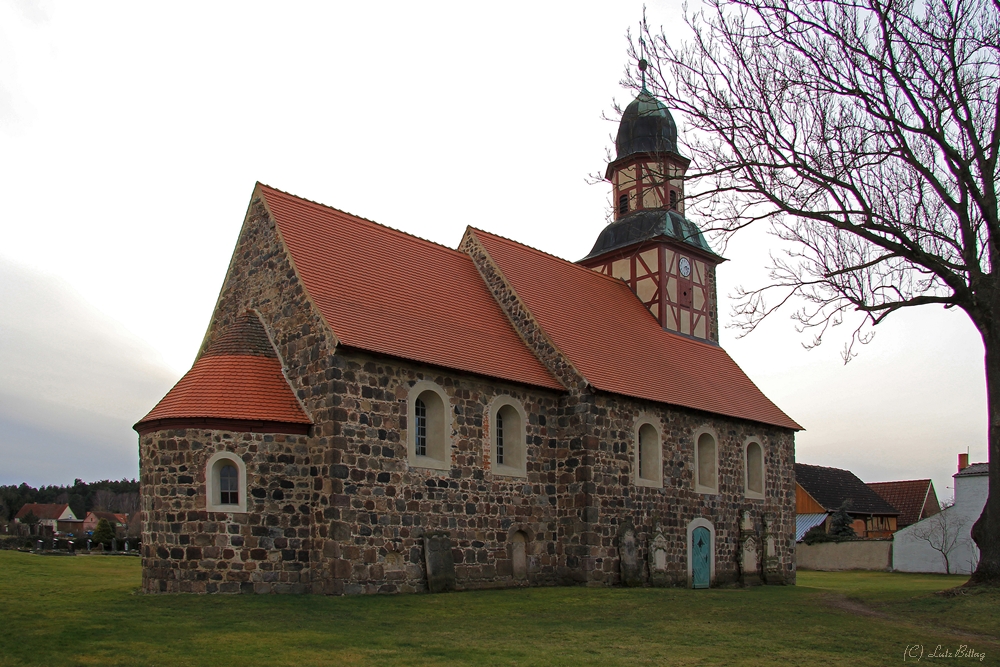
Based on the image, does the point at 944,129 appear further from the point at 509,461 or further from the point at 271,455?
the point at 271,455

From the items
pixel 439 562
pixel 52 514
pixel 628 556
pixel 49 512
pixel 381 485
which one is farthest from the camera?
pixel 49 512

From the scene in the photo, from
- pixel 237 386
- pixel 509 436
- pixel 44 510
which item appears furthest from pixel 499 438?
pixel 44 510

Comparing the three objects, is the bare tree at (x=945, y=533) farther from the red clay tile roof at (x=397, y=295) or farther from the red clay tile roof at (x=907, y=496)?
the red clay tile roof at (x=397, y=295)

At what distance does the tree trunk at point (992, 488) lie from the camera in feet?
48.6

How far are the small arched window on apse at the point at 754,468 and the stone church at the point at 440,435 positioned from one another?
0.09m

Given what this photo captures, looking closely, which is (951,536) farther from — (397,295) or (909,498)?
(397,295)

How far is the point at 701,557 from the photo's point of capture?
22.2 m

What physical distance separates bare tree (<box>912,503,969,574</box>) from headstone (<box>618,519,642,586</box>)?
61.0 ft

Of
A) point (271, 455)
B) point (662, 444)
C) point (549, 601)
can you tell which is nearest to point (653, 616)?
point (549, 601)

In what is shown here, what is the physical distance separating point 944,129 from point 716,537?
11.8 m

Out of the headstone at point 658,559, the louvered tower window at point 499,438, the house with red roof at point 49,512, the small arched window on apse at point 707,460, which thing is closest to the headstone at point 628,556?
the headstone at point 658,559

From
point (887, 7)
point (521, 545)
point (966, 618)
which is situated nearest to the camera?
point (966, 618)

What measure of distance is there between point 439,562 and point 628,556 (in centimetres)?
497

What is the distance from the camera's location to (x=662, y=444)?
70.5 feet
